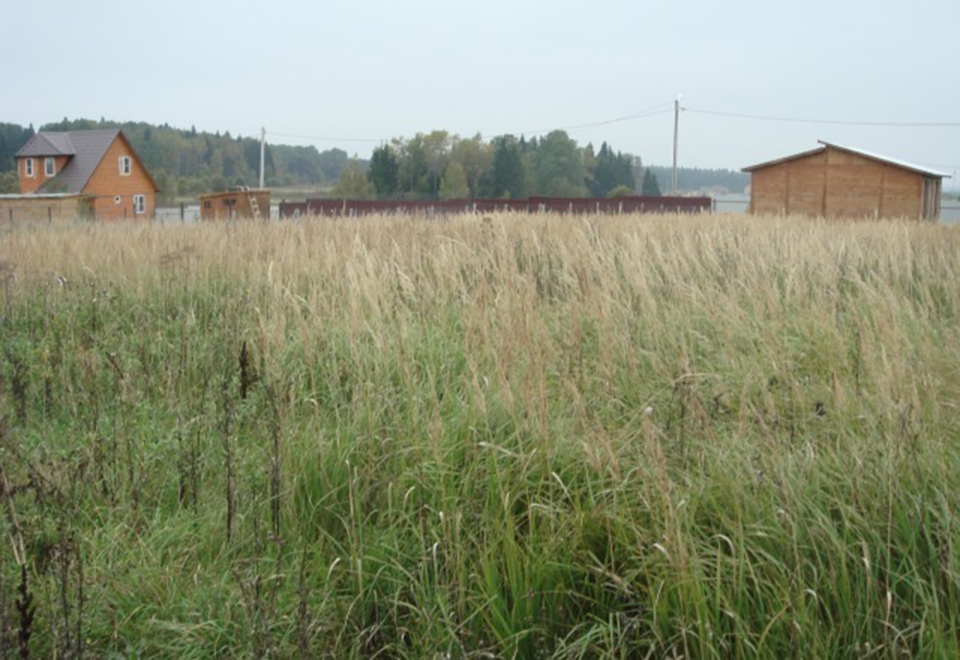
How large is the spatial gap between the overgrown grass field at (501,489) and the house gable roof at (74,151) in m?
53.3

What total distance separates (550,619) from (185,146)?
113 m

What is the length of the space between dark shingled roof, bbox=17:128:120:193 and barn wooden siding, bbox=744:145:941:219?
1560 inches

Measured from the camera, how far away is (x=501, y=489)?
324 centimetres

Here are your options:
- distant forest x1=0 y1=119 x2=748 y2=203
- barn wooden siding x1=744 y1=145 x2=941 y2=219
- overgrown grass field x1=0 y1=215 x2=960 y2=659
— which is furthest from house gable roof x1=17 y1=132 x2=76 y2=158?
overgrown grass field x1=0 y1=215 x2=960 y2=659

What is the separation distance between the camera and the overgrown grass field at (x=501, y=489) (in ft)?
8.78

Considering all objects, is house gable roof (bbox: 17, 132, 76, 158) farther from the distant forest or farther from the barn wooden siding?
the barn wooden siding

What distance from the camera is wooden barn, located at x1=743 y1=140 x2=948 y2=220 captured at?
2777 cm

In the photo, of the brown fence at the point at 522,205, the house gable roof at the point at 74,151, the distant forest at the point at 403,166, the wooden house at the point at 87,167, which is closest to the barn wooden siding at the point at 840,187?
the brown fence at the point at 522,205

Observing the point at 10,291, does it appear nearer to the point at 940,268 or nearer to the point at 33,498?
the point at 33,498

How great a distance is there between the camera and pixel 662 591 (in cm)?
273

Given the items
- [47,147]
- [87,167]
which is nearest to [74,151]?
[47,147]

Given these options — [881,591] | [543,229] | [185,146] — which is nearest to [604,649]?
[881,591]

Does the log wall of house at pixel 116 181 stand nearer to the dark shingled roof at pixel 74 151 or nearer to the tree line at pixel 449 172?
the dark shingled roof at pixel 74 151

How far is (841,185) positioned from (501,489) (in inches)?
1113
